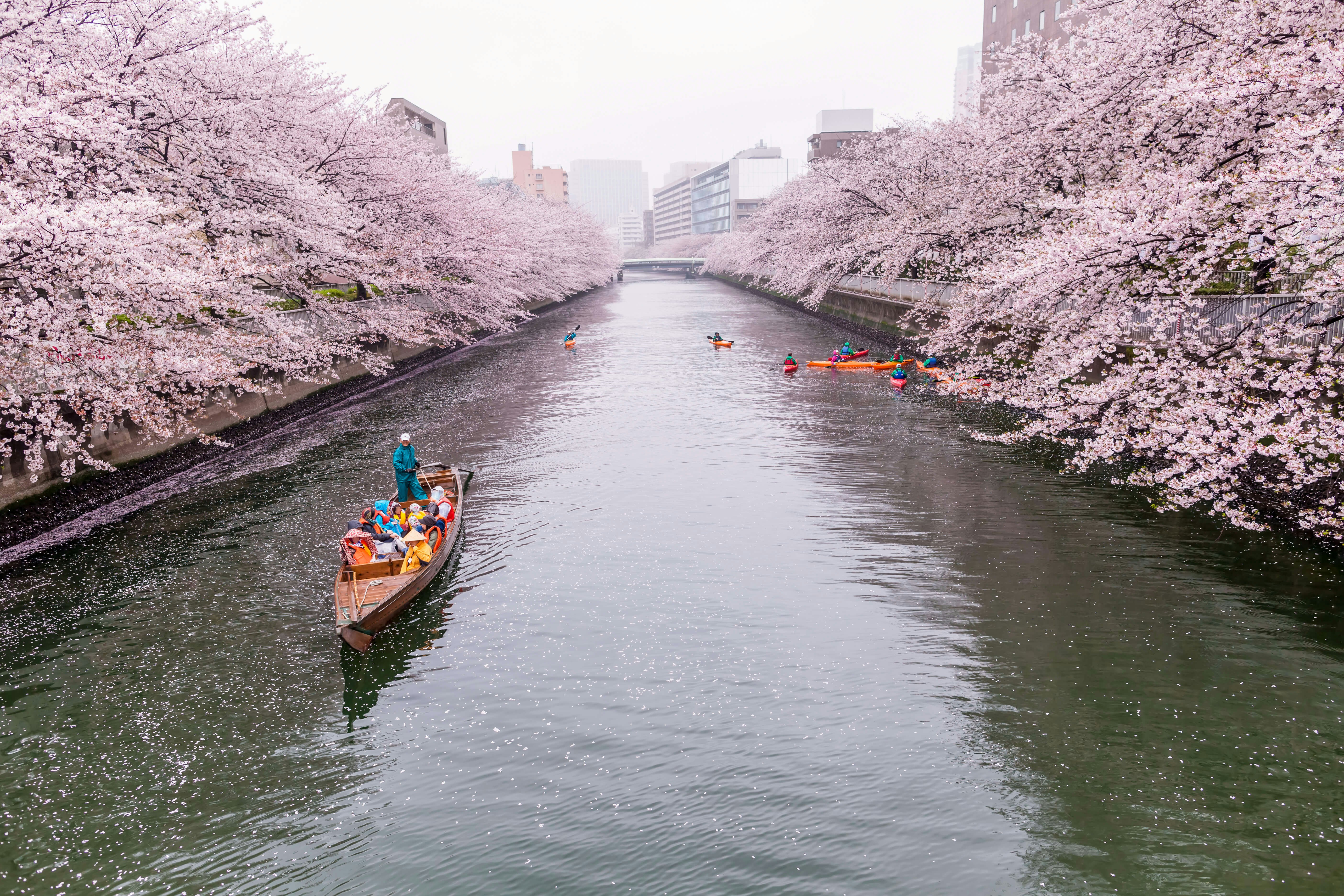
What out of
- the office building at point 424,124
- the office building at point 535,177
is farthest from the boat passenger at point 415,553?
the office building at point 535,177

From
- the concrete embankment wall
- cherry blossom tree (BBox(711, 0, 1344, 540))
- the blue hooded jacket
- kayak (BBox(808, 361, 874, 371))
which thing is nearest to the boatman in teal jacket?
the blue hooded jacket

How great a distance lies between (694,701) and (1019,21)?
227 feet

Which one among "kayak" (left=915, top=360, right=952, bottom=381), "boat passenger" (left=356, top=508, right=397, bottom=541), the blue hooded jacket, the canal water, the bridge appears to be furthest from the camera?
the bridge

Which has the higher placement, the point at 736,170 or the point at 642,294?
the point at 736,170

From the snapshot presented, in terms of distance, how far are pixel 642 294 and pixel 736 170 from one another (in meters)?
106

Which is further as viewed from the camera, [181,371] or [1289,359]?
[181,371]

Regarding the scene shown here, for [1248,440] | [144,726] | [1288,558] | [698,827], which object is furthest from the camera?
[1288,558]

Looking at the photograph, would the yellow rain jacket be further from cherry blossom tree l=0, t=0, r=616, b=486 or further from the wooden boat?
cherry blossom tree l=0, t=0, r=616, b=486

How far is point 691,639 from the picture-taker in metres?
10.7

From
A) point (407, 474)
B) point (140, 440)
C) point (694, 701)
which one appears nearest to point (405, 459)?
point (407, 474)

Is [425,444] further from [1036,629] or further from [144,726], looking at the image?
[1036,629]

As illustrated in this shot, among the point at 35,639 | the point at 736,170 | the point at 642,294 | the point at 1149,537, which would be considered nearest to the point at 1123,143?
the point at 1149,537

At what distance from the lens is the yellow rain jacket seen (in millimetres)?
11898

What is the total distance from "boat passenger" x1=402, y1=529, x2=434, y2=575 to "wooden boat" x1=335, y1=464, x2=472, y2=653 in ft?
0.25
